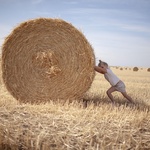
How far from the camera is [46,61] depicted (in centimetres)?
848

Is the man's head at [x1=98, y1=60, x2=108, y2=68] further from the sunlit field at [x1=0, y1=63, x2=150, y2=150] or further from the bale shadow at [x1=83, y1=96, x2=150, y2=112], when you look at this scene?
the sunlit field at [x1=0, y1=63, x2=150, y2=150]

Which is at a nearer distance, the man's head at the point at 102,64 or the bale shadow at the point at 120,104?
the bale shadow at the point at 120,104

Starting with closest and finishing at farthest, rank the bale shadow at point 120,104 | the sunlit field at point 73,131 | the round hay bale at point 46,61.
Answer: the sunlit field at point 73,131 < the bale shadow at point 120,104 < the round hay bale at point 46,61

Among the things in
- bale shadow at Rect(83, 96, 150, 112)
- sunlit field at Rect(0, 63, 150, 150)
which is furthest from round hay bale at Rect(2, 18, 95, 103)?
sunlit field at Rect(0, 63, 150, 150)

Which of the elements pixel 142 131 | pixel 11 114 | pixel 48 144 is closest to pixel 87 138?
pixel 48 144

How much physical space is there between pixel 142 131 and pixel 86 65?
10.8ft

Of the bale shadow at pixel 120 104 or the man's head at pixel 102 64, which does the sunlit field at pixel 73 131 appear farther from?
the man's head at pixel 102 64

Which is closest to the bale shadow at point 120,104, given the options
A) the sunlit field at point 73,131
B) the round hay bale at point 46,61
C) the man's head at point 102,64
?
the round hay bale at point 46,61

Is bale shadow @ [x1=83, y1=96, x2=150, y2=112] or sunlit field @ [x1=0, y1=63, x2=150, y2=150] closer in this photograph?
sunlit field @ [x1=0, y1=63, x2=150, y2=150]

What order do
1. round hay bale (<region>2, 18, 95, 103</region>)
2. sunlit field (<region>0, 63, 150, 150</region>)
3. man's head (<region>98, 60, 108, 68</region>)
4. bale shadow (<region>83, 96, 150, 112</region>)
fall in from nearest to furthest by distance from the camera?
sunlit field (<region>0, 63, 150, 150</region>)
bale shadow (<region>83, 96, 150, 112</region>)
round hay bale (<region>2, 18, 95, 103</region>)
man's head (<region>98, 60, 108, 68</region>)

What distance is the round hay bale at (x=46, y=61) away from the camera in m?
8.07

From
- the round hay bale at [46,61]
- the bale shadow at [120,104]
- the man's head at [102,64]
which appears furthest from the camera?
the man's head at [102,64]

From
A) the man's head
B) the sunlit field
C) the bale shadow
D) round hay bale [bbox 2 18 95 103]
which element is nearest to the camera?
the sunlit field

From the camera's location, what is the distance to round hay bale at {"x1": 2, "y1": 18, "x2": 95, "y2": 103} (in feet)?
26.5
